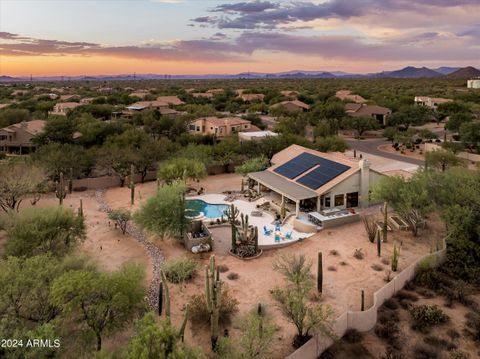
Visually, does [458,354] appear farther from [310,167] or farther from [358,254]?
[310,167]

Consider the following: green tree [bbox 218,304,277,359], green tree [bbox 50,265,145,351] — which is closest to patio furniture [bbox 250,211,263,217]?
green tree [bbox 218,304,277,359]

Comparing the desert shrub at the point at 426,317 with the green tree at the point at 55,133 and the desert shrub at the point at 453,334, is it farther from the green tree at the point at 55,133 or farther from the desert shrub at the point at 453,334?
the green tree at the point at 55,133

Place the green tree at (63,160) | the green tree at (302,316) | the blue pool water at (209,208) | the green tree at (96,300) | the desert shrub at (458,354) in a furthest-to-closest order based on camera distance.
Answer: the green tree at (63,160) < the blue pool water at (209,208) < the green tree at (302,316) < the desert shrub at (458,354) < the green tree at (96,300)

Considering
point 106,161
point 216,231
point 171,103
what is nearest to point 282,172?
point 216,231

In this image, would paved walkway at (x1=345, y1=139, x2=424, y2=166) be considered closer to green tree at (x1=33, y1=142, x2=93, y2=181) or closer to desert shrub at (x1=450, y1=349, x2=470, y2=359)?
desert shrub at (x1=450, y1=349, x2=470, y2=359)

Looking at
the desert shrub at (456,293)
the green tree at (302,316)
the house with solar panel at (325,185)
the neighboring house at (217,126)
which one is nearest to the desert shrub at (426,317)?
the desert shrub at (456,293)
